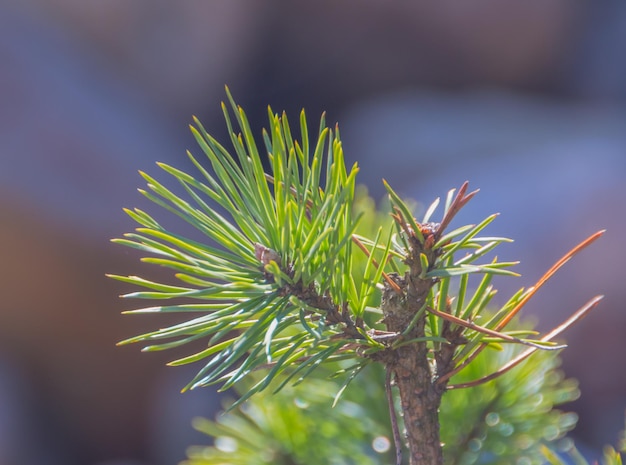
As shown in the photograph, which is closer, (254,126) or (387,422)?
(387,422)

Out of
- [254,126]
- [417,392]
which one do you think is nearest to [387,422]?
Answer: [417,392]

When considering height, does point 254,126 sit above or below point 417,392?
above

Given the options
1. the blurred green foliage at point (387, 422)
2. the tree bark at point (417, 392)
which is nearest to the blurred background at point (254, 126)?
the blurred green foliage at point (387, 422)

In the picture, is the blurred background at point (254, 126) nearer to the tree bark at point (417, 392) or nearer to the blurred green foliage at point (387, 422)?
the blurred green foliage at point (387, 422)

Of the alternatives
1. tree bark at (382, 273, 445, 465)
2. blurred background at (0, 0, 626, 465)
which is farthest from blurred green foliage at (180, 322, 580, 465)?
blurred background at (0, 0, 626, 465)

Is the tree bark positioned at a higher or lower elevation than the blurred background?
lower

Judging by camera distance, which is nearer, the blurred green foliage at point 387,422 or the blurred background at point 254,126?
the blurred green foliage at point 387,422

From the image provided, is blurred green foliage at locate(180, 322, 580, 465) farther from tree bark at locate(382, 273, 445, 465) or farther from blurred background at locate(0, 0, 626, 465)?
blurred background at locate(0, 0, 626, 465)

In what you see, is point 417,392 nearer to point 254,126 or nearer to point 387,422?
point 387,422
